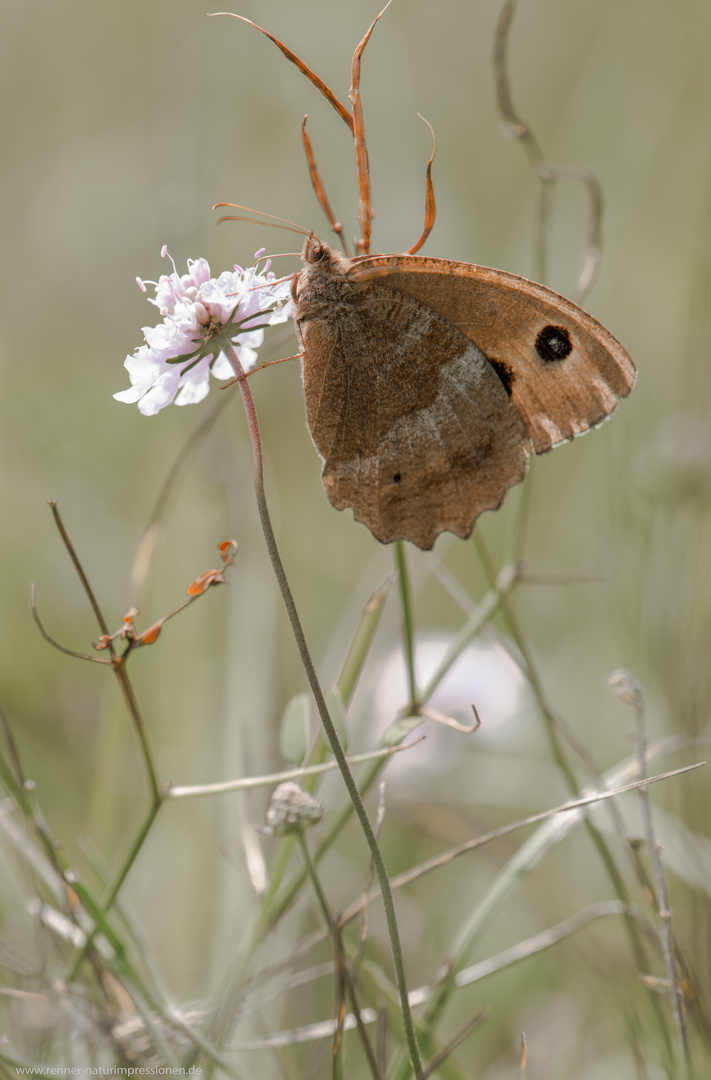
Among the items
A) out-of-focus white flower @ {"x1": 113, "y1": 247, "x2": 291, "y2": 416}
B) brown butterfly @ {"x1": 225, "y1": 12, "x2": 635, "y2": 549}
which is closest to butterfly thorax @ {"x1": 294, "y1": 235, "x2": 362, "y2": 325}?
brown butterfly @ {"x1": 225, "y1": 12, "x2": 635, "y2": 549}

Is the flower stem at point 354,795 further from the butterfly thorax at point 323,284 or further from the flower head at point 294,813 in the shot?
the butterfly thorax at point 323,284

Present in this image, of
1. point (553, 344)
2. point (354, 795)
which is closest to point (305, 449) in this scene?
point (553, 344)

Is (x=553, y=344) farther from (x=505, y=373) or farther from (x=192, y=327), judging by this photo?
(x=192, y=327)

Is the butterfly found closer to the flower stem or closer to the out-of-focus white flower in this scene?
the out-of-focus white flower

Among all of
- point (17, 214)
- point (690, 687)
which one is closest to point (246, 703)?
point (690, 687)

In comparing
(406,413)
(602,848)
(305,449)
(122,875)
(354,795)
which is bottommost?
(602,848)

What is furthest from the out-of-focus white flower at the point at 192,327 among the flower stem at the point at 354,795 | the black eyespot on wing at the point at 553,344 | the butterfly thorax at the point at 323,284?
the black eyespot on wing at the point at 553,344

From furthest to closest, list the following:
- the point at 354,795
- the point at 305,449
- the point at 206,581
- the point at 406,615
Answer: the point at 305,449 → the point at 406,615 → the point at 206,581 → the point at 354,795
